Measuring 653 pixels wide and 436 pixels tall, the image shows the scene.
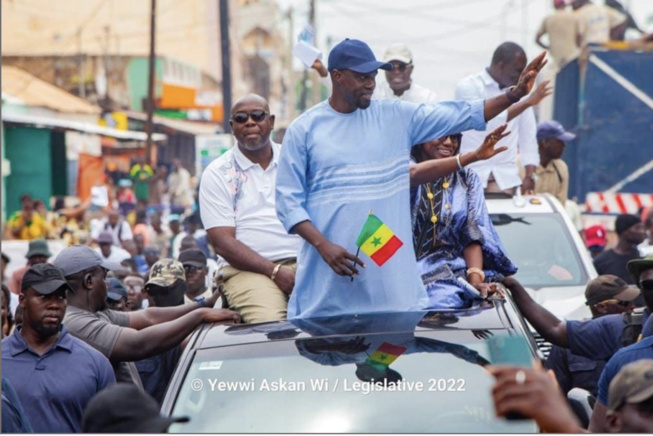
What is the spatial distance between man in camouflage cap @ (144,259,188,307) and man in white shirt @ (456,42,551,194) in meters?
2.54

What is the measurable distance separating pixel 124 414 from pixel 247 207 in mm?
3649

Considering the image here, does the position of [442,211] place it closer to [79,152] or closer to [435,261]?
[435,261]

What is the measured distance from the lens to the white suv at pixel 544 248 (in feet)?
31.0

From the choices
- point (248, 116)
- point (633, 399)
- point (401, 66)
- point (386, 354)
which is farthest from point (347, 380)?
point (401, 66)

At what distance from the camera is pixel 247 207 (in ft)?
23.9

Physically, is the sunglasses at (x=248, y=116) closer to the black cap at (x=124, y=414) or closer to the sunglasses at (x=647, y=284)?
the sunglasses at (x=647, y=284)

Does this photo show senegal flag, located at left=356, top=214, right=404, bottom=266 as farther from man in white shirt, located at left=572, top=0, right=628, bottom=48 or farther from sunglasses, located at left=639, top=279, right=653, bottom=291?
man in white shirt, located at left=572, top=0, right=628, bottom=48

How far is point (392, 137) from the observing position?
641 cm

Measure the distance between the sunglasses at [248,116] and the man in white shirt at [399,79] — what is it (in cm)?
329

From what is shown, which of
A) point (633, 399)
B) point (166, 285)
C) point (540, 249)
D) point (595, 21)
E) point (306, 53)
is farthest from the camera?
point (595, 21)

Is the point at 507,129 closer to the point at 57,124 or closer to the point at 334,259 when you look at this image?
the point at 334,259

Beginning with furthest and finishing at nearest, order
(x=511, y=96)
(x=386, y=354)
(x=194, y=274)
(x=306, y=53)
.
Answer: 1. (x=194, y=274)
2. (x=306, y=53)
3. (x=511, y=96)
4. (x=386, y=354)

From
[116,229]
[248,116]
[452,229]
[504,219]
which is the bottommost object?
[116,229]

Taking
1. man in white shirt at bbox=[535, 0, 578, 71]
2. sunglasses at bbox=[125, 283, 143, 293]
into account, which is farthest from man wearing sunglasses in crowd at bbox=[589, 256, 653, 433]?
man in white shirt at bbox=[535, 0, 578, 71]
